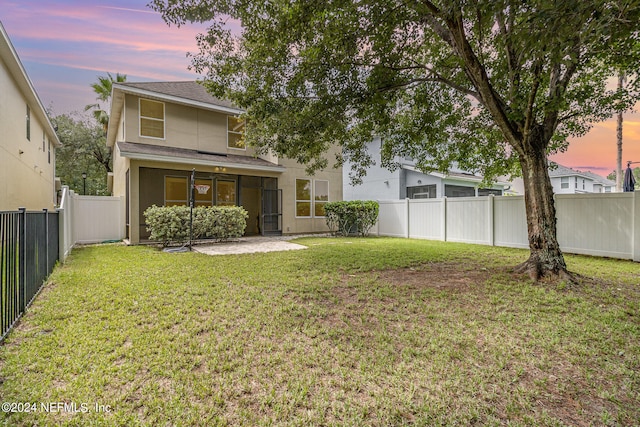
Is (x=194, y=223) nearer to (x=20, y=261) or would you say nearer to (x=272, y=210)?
(x=272, y=210)

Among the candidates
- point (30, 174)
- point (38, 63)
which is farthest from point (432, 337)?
point (38, 63)

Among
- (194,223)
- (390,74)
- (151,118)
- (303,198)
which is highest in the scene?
(151,118)

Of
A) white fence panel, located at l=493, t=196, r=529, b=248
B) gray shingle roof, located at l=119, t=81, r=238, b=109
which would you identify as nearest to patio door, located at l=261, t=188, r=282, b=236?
gray shingle roof, located at l=119, t=81, r=238, b=109

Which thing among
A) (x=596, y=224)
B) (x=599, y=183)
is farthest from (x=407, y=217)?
(x=599, y=183)

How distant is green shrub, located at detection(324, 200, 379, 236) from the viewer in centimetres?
1315

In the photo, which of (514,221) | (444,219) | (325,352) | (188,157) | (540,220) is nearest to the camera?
(325,352)

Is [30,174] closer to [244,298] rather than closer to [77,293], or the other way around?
[77,293]

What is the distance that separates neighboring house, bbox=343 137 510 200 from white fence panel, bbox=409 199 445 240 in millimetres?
4614

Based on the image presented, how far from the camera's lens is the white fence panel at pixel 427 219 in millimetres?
11770

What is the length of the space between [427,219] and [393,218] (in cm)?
173

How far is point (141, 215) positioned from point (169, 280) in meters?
7.68

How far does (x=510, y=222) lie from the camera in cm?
951

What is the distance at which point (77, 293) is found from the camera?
454 cm

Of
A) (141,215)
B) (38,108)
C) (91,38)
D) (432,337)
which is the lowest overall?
(432,337)
